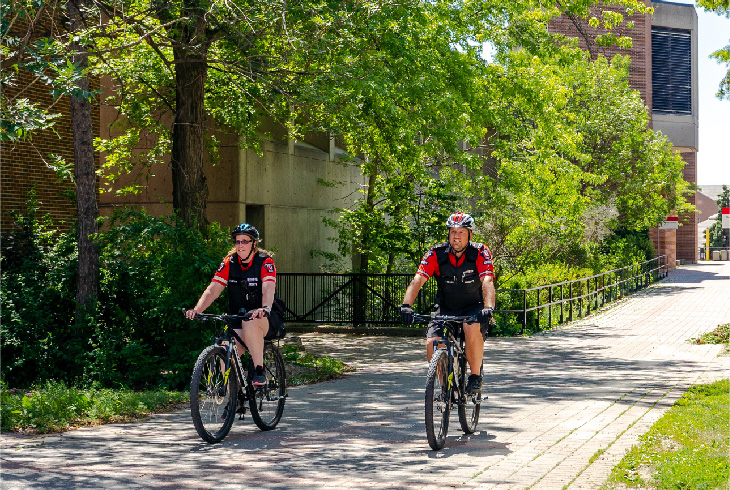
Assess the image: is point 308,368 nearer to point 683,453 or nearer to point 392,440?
point 392,440

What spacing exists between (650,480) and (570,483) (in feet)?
1.73

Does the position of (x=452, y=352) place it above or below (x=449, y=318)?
below

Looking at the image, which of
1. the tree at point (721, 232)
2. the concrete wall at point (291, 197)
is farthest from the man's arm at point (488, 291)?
the tree at point (721, 232)

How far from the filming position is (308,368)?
14.1 meters

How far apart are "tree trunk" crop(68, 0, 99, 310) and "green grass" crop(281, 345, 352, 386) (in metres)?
2.99

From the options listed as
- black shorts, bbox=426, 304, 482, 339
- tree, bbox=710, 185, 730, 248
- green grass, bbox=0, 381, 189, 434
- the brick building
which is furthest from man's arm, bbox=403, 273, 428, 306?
tree, bbox=710, 185, 730, 248

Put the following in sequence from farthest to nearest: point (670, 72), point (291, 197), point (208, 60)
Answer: point (670, 72) < point (291, 197) < point (208, 60)

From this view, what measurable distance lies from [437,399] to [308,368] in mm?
6419

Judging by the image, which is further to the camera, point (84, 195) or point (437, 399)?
point (84, 195)

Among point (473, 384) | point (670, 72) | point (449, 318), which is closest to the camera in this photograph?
point (449, 318)

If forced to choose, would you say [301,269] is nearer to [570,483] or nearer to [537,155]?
[537,155]

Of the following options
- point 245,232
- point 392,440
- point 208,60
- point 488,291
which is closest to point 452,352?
point 488,291

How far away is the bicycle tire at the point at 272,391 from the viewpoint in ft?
29.0

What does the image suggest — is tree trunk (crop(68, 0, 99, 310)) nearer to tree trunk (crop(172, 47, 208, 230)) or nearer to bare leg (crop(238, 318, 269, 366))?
tree trunk (crop(172, 47, 208, 230))
